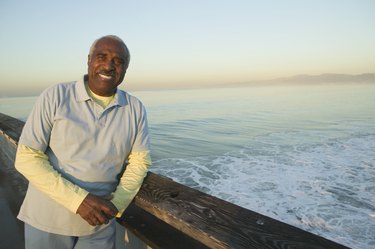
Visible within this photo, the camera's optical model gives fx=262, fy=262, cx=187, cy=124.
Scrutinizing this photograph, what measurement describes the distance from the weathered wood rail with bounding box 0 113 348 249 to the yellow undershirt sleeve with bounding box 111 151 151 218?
0.11 m

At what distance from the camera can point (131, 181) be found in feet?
6.40

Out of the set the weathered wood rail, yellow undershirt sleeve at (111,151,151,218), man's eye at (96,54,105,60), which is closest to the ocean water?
the weathered wood rail

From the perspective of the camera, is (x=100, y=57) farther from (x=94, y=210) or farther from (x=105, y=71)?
(x=94, y=210)

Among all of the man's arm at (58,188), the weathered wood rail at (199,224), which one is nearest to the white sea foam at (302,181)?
the weathered wood rail at (199,224)

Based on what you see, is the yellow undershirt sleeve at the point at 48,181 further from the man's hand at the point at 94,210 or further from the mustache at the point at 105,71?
the mustache at the point at 105,71

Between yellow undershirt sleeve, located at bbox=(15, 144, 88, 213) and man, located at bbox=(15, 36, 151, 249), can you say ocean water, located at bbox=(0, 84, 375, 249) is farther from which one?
yellow undershirt sleeve, located at bbox=(15, 144, 88, 213)

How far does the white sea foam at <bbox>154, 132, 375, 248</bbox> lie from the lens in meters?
5.96

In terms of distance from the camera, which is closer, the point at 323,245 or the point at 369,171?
the point at 323,245

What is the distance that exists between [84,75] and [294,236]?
175 centimetres

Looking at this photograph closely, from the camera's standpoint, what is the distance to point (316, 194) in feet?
24.1

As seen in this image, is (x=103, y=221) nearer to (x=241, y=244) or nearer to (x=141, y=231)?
(x=141, y=231)

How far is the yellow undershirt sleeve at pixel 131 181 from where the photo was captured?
6.03 ft

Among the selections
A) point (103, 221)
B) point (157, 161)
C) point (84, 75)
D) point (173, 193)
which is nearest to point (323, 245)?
point (173, 193)

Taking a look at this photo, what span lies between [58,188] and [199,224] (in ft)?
2.87
